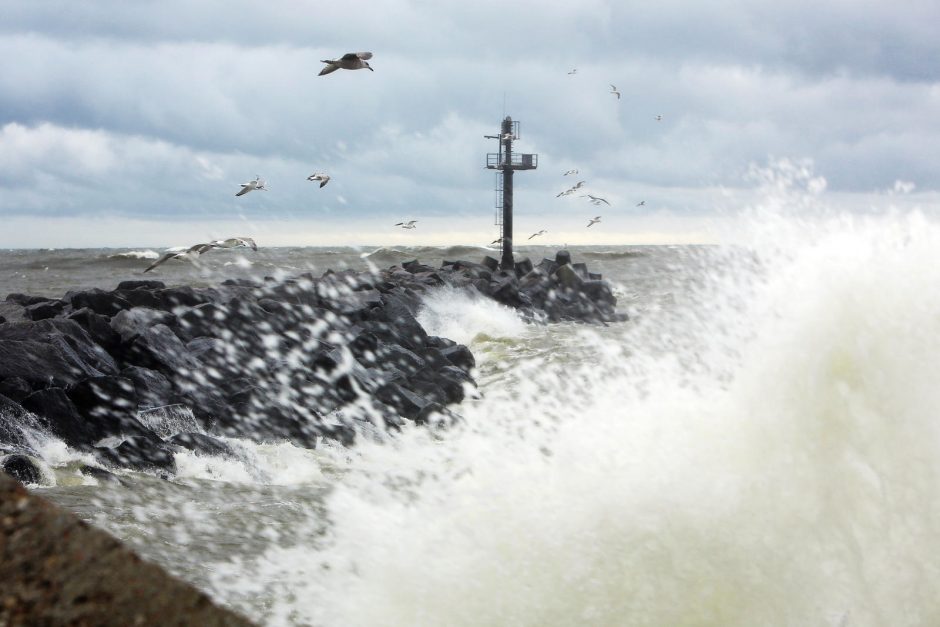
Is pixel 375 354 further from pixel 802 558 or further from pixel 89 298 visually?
pixel 802 558

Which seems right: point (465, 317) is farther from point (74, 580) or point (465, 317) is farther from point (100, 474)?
point (74, 580)

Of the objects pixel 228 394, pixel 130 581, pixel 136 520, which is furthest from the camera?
pixel 228 394

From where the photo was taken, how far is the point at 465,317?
720 inches

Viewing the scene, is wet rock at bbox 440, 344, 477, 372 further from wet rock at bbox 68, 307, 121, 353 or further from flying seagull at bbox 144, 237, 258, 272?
wet rock at bbox 68, 307, 121, 353

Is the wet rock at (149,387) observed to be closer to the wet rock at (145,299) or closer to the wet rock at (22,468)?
the wet rock at (22,468)

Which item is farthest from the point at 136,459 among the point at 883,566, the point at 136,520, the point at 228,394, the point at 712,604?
the point at 883,566

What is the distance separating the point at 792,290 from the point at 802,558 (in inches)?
122

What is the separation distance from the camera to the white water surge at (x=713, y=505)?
4.84 metres

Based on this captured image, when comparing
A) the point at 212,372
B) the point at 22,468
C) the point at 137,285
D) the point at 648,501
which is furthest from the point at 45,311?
the point at 648,501

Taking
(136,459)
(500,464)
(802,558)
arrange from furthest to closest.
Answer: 1. (500,464)
2. (136,459)
3. (802,558)

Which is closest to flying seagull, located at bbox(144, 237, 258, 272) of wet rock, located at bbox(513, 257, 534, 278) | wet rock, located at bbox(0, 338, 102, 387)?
wet rock, located at bbox(0, 338, 102, 387)

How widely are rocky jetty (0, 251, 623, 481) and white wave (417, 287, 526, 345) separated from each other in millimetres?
2571

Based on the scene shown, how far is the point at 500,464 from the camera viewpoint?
26.7 ft

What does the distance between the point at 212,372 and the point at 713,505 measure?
635 cm
